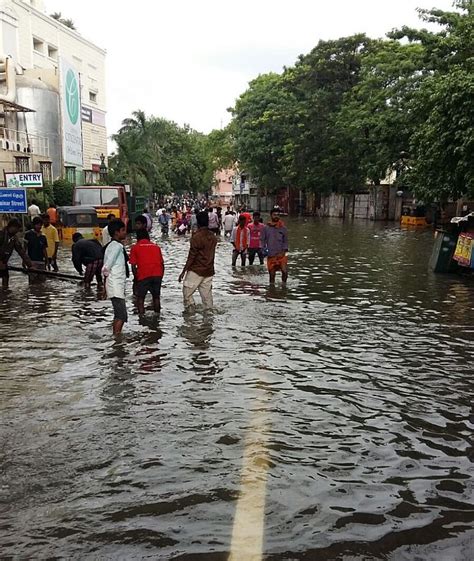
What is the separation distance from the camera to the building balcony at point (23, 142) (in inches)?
1167

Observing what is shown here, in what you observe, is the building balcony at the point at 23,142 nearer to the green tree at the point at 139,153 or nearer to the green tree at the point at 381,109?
the green tree at the point at 139,153

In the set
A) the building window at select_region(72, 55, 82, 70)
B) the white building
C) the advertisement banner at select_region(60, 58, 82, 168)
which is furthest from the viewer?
the building window at select_region(72, 55, 82, 70)

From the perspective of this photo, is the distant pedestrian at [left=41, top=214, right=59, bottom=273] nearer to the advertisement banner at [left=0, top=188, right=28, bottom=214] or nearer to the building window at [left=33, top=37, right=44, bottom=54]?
the advertisement banner at [left=0, top=188, right=28, bottom=214]

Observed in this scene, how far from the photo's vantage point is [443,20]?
26672 millimetres

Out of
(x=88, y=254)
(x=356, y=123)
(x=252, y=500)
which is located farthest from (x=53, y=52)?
(x=252, y=500)

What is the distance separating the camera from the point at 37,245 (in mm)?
12609

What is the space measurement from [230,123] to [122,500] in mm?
59477

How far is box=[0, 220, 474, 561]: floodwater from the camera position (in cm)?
334

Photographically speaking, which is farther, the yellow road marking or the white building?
the white building

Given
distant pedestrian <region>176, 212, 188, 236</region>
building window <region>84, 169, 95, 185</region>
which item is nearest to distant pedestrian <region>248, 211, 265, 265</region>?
distant pedestrian <region>176, 212, 188, 236</region>

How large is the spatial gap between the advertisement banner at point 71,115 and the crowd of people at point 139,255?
26.4 metres

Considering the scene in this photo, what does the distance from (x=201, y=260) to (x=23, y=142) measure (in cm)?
2760

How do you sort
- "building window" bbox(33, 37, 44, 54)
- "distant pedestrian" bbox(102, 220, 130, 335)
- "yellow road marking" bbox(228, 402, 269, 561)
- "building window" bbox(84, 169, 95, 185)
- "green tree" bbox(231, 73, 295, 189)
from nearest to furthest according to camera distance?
"yellow road marking" bbox(228, 402, 269, 561)
"distant pedestrian" bbox(102, 220, 130, 335)
"building window" bbox(33, 37, 44, 54)
"building window" bbox(84, 169, 95, 185)
"green tree" bbox(231, 73, 295, 189)

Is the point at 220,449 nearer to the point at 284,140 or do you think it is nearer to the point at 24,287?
the point at 24,287
